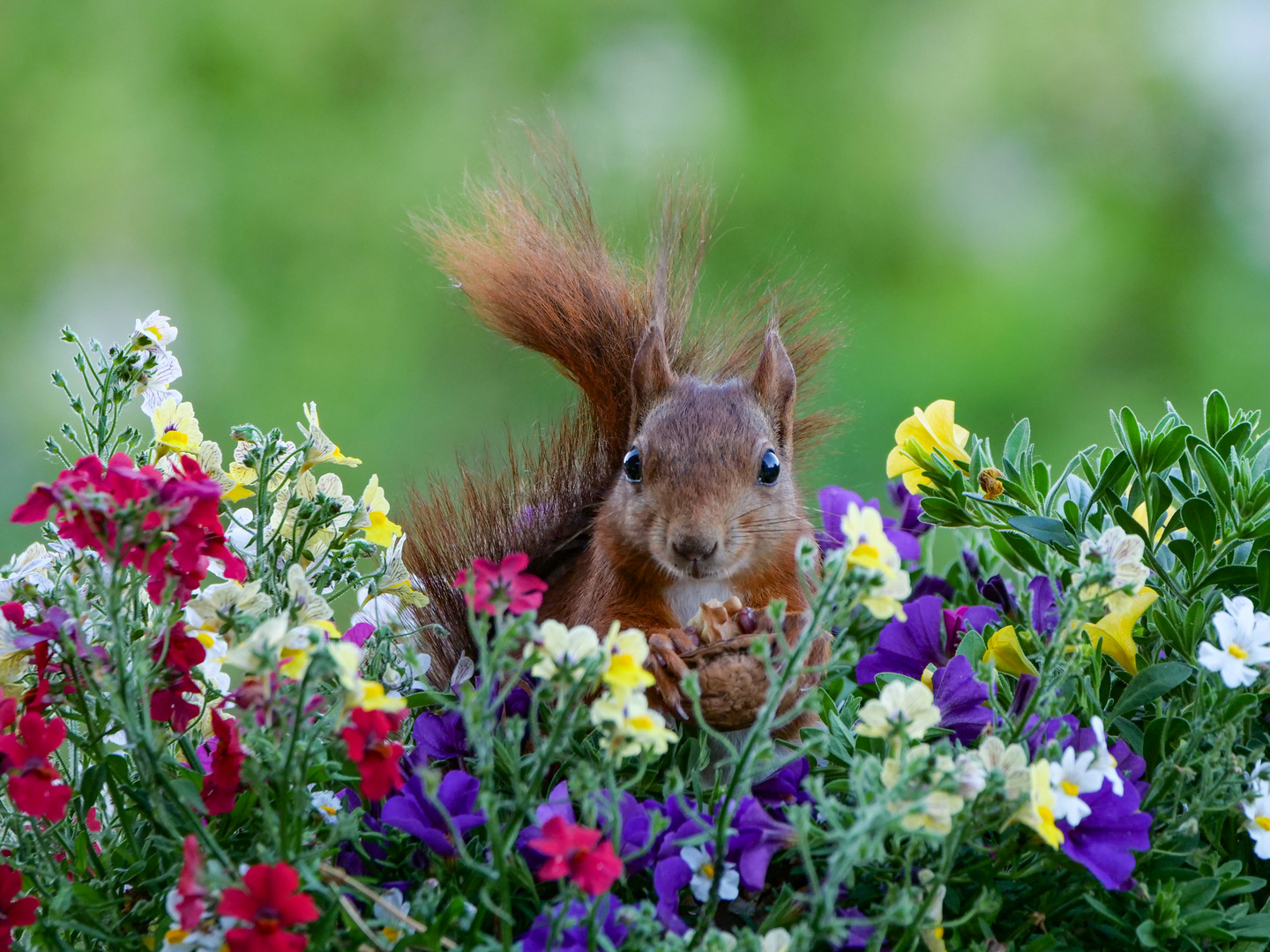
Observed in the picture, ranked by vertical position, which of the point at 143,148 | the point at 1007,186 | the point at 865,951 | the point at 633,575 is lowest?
the point at 865,951

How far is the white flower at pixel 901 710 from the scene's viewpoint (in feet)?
2.20

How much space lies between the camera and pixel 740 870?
73cm

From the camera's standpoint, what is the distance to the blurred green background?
306cm

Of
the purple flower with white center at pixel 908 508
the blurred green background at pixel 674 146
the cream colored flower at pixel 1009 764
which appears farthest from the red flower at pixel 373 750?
the blurred green background at pixel 674 146

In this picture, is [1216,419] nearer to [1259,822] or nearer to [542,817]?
[1259,822]

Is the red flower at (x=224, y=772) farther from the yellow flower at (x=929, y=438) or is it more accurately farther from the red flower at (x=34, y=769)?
the yellow flower at (x=929, y=438)

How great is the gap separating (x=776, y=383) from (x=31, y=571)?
0.65 meters

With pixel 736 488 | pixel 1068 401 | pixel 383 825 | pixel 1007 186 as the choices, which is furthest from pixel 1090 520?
pixel 1007 186

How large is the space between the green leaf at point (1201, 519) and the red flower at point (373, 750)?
0.56 metres

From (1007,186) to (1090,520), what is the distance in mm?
2461

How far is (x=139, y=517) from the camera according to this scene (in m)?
0.66

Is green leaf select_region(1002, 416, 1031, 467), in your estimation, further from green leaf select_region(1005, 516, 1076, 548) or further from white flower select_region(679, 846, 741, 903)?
white flower select_region(679, 846, 741, 903)

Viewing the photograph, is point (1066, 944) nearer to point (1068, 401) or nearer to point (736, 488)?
point (736, 488)

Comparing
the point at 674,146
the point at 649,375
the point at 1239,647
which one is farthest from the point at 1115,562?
the point at 674,146
